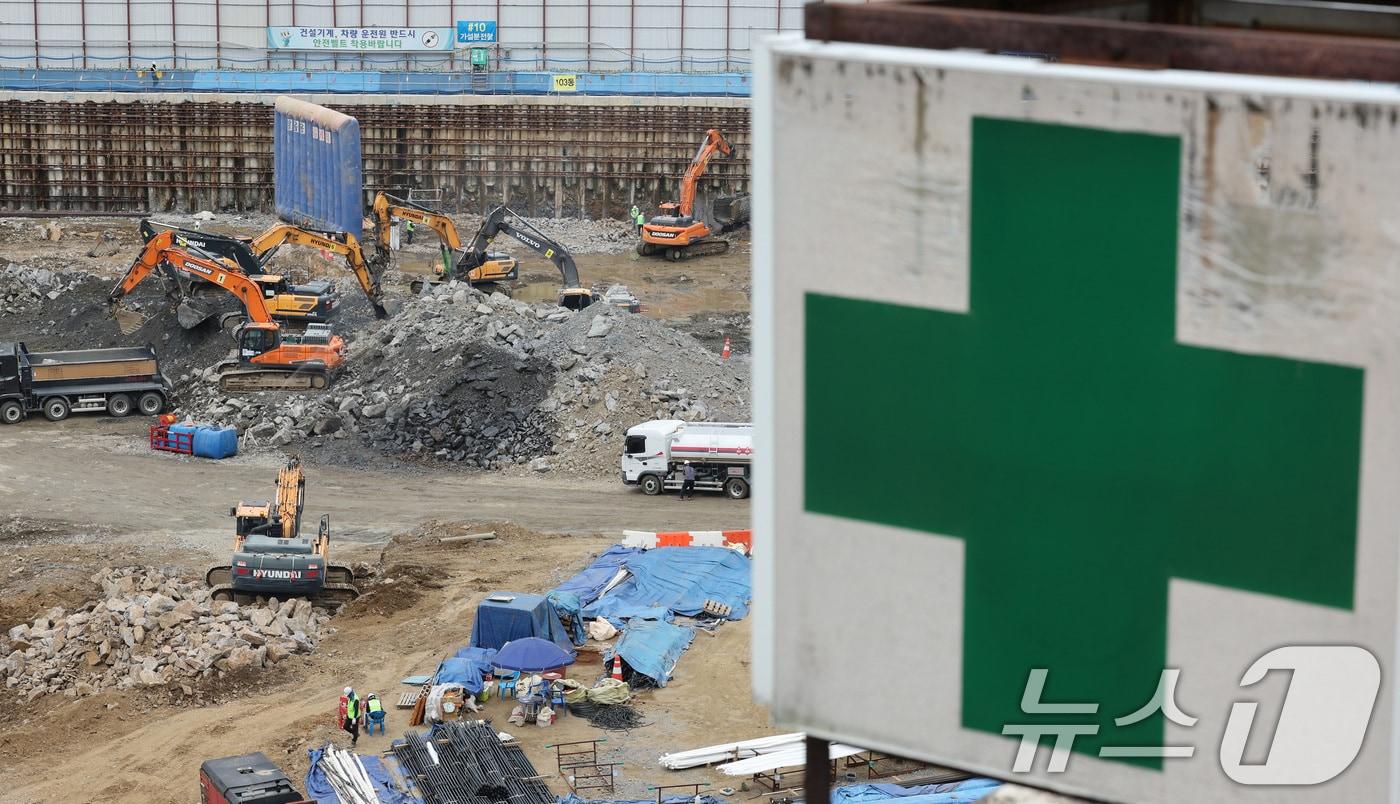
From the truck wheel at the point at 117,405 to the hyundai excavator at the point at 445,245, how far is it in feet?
29.5

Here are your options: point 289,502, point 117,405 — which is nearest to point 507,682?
point 289,502

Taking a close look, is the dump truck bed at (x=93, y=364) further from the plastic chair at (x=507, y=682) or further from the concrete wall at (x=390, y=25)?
the concrete wall at (x=390, y=25)

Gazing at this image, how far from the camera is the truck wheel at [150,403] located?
42.7 metres

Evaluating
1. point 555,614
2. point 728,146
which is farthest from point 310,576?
point 728,146

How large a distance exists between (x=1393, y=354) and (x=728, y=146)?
62.6 m

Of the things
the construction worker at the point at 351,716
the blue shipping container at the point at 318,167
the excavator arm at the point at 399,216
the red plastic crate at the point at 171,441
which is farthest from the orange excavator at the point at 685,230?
the construction worker at the point at 351,716

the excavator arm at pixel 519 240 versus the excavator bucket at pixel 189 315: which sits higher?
the excavator arm at pixel 519 240

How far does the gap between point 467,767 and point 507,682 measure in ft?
9.35

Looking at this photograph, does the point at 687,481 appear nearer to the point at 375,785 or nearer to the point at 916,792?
the point at 375,785

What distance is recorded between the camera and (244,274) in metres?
45.1

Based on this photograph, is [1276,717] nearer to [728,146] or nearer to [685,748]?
[685,748]

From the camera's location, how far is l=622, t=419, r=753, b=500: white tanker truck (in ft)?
121

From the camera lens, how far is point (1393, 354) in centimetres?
488

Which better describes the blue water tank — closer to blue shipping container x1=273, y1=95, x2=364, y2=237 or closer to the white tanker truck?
the white tanker truck
